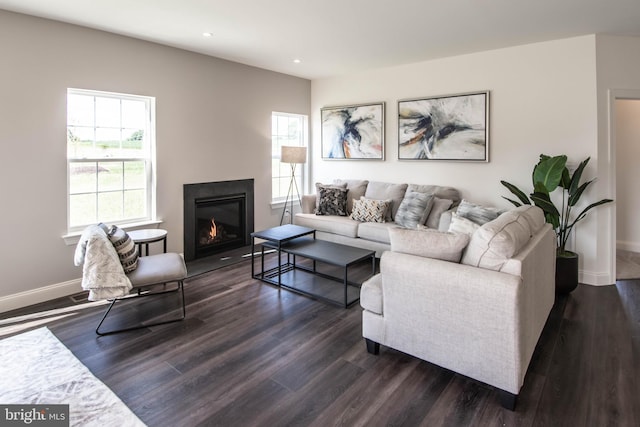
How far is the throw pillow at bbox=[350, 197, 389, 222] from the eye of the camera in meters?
5.02

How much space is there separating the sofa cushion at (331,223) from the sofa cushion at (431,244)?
2433 mm

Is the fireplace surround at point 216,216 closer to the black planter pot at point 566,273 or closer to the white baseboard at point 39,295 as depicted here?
the white baseboard at point 39,295

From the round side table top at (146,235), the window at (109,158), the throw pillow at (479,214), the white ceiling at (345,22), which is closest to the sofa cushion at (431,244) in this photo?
the throw pillow at (479,214)

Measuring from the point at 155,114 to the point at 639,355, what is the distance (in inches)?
199

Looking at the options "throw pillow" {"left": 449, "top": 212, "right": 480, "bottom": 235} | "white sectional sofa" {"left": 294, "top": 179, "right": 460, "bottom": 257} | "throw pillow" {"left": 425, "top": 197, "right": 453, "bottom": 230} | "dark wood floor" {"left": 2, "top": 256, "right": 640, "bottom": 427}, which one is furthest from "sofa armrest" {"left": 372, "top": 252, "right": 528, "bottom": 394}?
"throw pillow" {"left": 425, "top": 197, "right": 453, "bottom": 230}

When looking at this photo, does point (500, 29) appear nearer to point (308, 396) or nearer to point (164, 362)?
point (308, 396)

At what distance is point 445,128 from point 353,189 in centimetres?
157

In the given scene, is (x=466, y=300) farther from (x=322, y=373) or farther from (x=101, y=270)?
(x=101, y=270)

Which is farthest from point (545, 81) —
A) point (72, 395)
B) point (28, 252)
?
point (28, 252)

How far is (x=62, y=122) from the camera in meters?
3.65

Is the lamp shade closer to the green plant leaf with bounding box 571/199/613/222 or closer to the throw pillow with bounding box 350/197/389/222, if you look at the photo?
the throw pillow with bounding box 350/197/389/222

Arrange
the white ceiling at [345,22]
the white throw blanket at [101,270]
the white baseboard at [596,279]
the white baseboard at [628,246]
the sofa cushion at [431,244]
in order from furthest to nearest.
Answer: the white baseboard at [628,246] → the white baseboard at [596,279] → the white ceiling at [345,22] → the white throw blanket at [101,270] → the sofa cushion at [431,244]

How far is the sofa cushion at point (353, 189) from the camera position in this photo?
558 centimetres

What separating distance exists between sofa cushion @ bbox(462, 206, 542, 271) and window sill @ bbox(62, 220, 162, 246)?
11.8 feet
